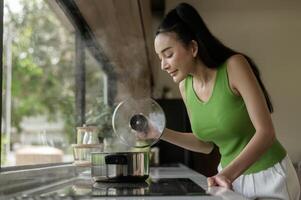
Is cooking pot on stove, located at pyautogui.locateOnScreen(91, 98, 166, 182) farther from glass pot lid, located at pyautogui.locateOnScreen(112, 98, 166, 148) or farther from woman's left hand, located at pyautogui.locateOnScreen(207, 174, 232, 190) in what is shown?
woman's left hand, located at pyautogui.locateOnScreen(207, 174, 232, 190)

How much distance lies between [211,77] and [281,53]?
3.08 meters

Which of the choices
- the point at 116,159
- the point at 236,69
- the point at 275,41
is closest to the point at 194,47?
the point at 236,69

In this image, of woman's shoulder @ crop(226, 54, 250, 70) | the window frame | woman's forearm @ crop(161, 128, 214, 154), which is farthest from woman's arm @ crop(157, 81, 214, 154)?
the window frame

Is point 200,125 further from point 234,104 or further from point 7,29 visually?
point 7,29

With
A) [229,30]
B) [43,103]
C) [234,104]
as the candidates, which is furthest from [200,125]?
[229,30]

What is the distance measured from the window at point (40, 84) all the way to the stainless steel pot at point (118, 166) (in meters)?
0.34

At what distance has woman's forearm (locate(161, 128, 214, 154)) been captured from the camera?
141 centimetres

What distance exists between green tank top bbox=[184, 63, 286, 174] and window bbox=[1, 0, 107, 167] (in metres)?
0.58

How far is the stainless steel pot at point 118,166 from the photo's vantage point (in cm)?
110

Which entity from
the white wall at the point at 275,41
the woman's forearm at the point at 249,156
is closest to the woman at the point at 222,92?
the woman's forearm at the point at 249,156

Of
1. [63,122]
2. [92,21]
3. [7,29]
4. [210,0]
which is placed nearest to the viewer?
[7,29]

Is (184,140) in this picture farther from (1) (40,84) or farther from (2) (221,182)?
(1) (40,84)

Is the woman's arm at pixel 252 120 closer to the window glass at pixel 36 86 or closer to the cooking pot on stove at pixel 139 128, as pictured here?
the cooking pot on stove at pixel 139 128

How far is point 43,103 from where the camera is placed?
2.26 m
